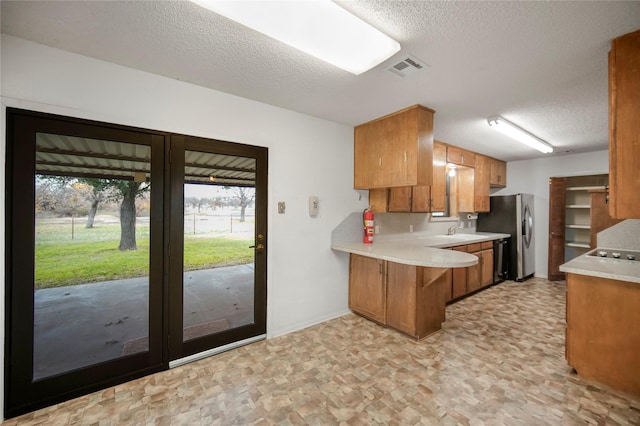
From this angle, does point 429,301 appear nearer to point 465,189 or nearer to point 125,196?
point 465,189

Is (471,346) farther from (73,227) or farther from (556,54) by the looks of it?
(73,227)

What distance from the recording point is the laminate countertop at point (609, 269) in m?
1.90

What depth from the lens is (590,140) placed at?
13.2 feet

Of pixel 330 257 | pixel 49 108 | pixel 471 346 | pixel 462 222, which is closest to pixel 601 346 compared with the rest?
pixel 471 346

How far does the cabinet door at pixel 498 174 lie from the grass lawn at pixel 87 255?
18.3ft

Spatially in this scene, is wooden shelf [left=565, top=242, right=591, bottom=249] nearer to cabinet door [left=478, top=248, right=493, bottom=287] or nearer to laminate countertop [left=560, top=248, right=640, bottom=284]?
cabinet door [left=478, top=248, right=493, bottom=287]

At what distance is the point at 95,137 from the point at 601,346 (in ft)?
13.9

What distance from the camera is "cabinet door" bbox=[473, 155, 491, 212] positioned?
193 inches

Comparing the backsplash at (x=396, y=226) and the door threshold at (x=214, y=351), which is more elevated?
the backsplash at (x=396, y=226)

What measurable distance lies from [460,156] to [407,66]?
3.12 m

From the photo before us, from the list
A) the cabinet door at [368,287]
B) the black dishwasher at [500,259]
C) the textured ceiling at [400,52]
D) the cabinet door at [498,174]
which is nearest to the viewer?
the textured ceiling at [400,52]

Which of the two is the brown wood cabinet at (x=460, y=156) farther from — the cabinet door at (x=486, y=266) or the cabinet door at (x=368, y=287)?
the cabinet door at (x=368, y=287)

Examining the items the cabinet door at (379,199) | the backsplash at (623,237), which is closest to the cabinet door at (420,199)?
the cabinet door at (379,199)

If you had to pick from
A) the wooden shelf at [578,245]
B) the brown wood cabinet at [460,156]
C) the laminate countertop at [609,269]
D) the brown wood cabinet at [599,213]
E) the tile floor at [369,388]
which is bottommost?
the tile floor at [369,388]
